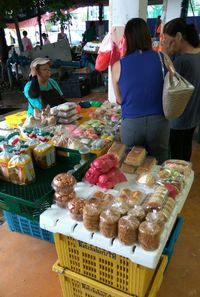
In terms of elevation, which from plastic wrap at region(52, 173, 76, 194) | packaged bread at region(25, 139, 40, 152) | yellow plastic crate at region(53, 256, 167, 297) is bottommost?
yellow plastic crate at region(53, 256, 167, 297)

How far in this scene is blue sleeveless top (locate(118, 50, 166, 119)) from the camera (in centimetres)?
166

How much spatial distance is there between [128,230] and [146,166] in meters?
0.59

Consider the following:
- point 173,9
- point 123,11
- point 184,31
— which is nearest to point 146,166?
point 184,31

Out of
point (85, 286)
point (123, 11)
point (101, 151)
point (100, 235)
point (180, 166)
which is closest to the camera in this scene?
point (100, 235)

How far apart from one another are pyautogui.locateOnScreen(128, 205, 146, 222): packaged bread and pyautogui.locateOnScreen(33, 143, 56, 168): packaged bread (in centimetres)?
65

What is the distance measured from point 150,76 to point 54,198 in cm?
101

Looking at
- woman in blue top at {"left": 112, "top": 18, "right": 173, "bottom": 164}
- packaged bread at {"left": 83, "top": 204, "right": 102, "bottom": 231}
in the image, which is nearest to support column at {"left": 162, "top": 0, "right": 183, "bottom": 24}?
woman in blue top at {"left": 112, "top": 18, "right": 173, "bottom": 164}

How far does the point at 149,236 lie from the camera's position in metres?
0.96

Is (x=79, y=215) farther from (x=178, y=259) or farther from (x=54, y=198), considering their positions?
(x=178, y=259)

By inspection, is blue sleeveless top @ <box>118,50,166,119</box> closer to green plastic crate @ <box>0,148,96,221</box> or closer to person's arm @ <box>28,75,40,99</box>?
green plastic crate @ <box>0,148,96,221</box>

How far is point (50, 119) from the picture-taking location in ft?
7.63

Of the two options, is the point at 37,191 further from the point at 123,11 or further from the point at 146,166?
the point at 123,11

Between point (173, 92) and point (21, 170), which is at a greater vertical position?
point (173, 92)

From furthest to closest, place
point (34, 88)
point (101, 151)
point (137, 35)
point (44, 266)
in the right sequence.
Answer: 1. point (34, 88)
2. point (44, 266)
3. point (101, 151)
4. point (137, 35)
